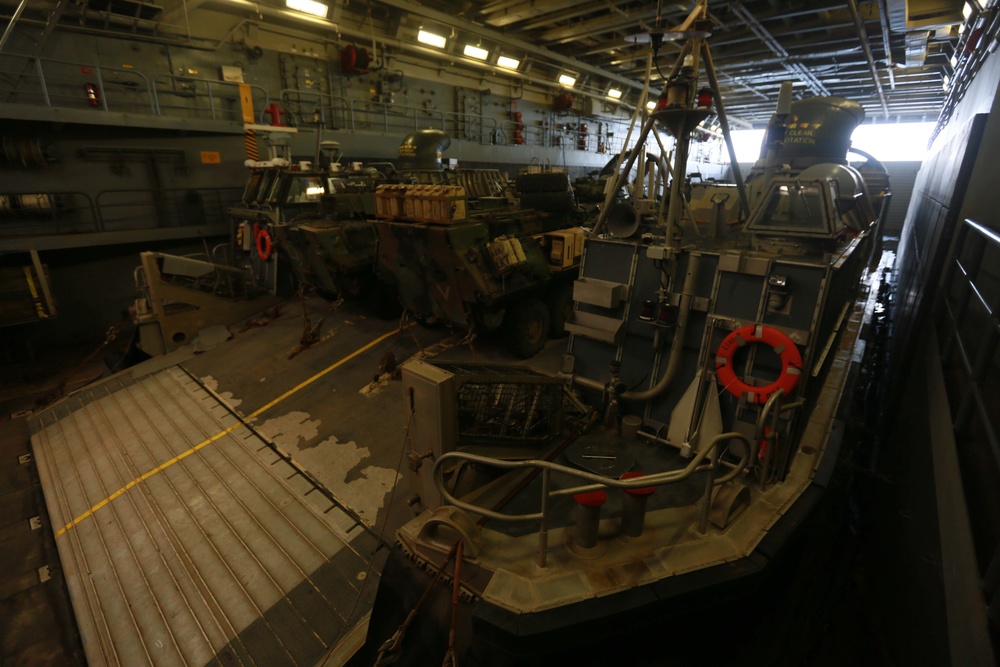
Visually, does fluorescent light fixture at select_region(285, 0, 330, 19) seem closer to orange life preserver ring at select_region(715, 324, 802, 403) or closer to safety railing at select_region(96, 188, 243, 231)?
safety railing at select_region(96, 188, 243, 231)

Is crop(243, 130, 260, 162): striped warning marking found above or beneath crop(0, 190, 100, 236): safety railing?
above

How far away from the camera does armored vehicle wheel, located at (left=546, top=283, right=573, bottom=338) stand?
7668 mm

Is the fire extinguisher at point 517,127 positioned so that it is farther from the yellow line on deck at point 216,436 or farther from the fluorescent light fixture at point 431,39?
the yellow line on deck at point 216,436

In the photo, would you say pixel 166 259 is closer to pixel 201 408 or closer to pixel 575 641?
pixel 201 408

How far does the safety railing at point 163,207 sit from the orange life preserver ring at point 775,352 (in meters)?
11.1

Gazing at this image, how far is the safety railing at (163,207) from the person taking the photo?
9805 mm

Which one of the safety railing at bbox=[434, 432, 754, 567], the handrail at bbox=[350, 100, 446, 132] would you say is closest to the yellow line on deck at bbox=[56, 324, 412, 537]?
the safety railing at bbox=[434, 432, 754, 567]

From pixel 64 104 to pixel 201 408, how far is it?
24.0 ft

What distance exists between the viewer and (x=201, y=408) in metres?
6.23

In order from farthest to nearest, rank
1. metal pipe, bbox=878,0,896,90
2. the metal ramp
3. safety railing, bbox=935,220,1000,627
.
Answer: metal pipe, bbox=878,0,896,90, the metal ramp, safety railing, bbox=935,220,1000,627

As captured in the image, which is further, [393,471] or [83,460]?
[83,460]

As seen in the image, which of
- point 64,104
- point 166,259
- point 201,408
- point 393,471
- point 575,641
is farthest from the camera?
point 64,104

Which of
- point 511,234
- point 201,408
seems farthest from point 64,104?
point 511,234

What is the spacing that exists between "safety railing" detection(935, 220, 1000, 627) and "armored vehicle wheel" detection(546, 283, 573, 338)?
4619 millimetres
